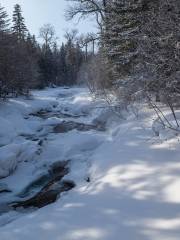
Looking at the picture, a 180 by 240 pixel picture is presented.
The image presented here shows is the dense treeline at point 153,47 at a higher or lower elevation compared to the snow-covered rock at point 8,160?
higher

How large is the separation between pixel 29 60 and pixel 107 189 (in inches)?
915

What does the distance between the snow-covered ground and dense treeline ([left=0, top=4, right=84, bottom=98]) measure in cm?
1112

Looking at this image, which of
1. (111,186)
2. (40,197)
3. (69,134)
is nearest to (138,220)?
(111,186)

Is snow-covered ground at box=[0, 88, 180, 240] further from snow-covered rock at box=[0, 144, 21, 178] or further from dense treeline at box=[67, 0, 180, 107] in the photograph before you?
dense treeline at box=[67, 0, 180, 107]

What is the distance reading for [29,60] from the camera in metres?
29.2

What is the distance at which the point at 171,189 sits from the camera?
6.39 meters

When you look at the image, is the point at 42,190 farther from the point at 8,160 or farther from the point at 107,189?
the point at 107,189

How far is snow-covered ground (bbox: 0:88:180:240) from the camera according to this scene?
5801 millimetres

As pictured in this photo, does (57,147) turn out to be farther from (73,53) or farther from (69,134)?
(73,53)

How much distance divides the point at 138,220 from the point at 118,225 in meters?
0.32

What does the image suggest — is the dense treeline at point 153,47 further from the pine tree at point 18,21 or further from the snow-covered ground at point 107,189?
the pine tree at point 18,21

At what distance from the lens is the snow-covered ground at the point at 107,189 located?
19.0 ft

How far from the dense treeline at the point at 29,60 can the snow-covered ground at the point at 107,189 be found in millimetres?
11122

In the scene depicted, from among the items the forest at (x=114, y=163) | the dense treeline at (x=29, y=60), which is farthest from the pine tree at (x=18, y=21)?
the forest at (x=114, y=163)
